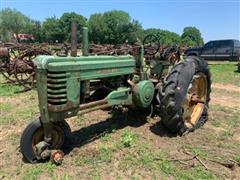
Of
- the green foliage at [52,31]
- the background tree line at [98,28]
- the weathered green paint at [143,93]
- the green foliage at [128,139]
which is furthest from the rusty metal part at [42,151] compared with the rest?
the green foliage at [52,31]

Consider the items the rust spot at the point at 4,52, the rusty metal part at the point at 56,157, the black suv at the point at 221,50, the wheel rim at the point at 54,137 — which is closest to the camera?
the rusty metal part at the point at 56,157

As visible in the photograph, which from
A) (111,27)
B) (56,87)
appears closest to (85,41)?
(56,87)

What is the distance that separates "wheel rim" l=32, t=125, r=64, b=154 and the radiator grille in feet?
1.58

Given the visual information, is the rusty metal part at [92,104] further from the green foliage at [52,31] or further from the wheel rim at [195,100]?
the green foliage at [52,31]

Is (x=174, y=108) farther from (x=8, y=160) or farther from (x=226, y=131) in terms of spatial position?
(x=8, y=160)

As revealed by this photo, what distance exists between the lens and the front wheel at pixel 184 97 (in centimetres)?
481

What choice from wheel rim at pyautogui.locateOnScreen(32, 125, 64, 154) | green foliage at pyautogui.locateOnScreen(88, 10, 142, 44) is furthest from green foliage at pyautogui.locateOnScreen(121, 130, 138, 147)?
green foliage at pyautogui.locateOnScreen(88, 10, 142, 44)

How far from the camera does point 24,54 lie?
10.5m

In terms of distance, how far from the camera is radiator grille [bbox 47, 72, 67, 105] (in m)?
3.86

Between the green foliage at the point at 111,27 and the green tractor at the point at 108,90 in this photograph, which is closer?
the green tractor at the point at 108,90

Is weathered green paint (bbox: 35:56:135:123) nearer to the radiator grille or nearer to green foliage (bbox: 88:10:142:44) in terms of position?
the radiator grille

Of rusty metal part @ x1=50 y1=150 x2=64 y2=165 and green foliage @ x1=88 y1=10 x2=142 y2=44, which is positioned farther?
green foliage @ x1=88 y1=10 x2=142 y2=44

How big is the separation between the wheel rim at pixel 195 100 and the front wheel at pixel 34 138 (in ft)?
7.39

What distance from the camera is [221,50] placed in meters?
21.4
